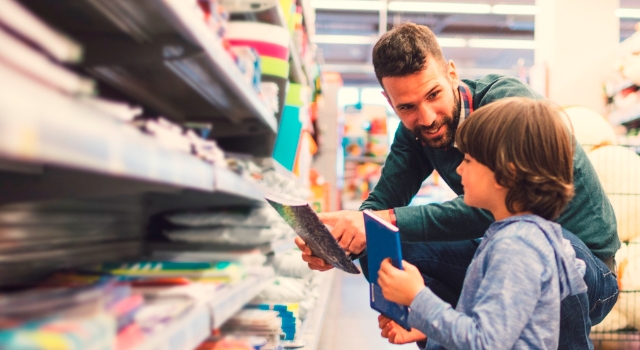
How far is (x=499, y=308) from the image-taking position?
1.09 metres

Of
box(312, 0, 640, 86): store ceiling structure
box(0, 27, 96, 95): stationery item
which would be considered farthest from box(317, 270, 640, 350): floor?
box(312, 0, 640, 86): store ceiling structure

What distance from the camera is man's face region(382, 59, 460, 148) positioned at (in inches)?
71.2

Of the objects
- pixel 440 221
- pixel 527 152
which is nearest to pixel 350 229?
pixel 440 221

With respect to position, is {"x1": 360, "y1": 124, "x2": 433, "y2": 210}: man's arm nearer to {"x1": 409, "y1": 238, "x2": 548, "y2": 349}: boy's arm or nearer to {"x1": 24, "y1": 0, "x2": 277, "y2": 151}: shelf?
{"x1": 24, "y1": 0, "x2": 277, "y2": 151}: shelf

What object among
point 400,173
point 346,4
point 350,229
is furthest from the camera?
point 346,4

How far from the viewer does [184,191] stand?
173 cm

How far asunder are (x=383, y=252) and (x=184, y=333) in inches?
20.5

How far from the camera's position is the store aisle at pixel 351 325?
2.79 metres

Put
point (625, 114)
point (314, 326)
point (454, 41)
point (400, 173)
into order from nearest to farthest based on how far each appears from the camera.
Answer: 1. point (400, 173)
2. point (314, 326)
3. point (625, 114)
4. point (454, 41)

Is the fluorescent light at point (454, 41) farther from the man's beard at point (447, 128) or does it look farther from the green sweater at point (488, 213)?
the man's beard at point (447, 128)

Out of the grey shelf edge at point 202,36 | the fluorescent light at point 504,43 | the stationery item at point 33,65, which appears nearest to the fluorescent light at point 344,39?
the fluorescent light at point 504,43

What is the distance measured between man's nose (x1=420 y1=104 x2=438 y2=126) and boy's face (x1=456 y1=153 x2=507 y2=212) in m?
0.52

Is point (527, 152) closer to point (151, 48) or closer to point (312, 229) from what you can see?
point (312, 229)

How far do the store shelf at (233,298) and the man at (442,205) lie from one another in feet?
0.69
